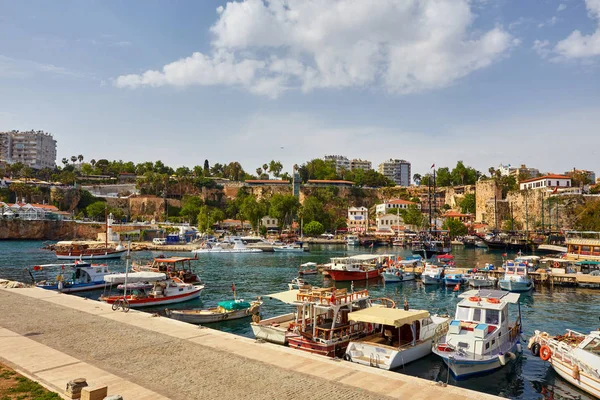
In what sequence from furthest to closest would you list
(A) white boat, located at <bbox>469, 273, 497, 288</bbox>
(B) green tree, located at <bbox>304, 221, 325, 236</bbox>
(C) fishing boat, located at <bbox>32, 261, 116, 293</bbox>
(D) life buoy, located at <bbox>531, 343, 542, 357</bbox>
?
(B) green tree, located at <bbox>304, 221, 325, 236</bbox>, (A) white boat, located at <bbox>469, 273, 497, 288</bbox>, (C) fishing boat, located at <bbox>32, 261, 116, 293</bbox>, (D) life buoy, located at <bbox>531, 343, 542, 357</bbox>

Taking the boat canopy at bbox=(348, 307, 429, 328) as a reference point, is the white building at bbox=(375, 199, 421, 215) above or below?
above

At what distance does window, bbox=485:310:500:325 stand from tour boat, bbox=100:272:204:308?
2061 cm

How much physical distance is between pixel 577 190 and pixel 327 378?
4128 inches

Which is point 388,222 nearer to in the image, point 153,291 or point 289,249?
point 289,249

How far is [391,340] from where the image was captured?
59.9 feet

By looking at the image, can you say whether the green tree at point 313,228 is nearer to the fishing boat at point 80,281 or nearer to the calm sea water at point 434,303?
the calm sea water at point 434,303

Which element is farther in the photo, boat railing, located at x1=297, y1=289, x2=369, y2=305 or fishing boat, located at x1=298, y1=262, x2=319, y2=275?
fishing boat, located at x1=298, y1=262, x2=319, y2=275

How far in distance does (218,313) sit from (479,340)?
14490mm

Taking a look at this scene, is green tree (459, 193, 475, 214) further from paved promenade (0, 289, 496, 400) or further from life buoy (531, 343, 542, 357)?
paved promenade (0, 289, 496, 400)

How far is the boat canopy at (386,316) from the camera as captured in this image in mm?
16453

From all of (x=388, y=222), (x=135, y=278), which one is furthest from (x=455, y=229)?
(x=135, y=278)

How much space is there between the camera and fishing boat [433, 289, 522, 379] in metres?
16.5

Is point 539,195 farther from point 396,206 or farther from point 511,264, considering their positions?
point 511,264

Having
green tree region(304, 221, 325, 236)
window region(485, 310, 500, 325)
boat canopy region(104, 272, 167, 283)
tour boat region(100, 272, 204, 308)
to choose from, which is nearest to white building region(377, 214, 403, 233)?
green tree region(304, 221, 325, 236)
